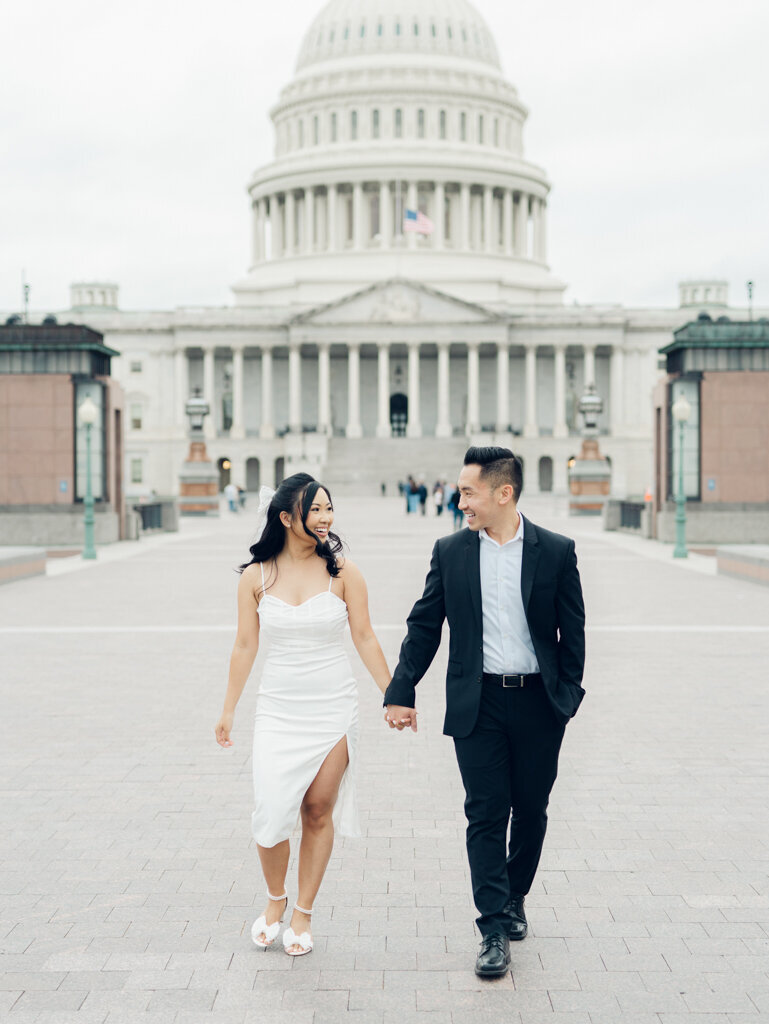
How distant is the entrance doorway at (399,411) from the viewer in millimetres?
110175

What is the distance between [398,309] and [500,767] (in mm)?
99304

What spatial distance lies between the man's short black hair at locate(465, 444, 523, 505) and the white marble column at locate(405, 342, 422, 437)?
318 feet

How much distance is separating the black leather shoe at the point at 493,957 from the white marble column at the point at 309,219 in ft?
382

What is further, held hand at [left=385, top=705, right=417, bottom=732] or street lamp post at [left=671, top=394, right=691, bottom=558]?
street lamp post at [left=671, top=394, right=691, bottom=558]

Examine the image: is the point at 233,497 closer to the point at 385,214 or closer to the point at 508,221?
the point at 385,214

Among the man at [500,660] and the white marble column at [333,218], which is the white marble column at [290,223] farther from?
the man at [500,660]

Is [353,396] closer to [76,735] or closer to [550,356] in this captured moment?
[550,356]

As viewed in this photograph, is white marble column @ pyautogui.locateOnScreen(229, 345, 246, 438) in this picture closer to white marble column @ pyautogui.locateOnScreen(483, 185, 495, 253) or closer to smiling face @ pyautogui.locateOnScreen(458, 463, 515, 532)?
white marble column @ pyautogui.locateOnScreen(483, 185, 495, 253)

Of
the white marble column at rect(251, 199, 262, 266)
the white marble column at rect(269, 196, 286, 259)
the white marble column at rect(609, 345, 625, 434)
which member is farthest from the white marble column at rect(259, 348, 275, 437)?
the white marble column at rect(609, 345, 625, 434)

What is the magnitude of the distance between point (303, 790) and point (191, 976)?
2.76ft

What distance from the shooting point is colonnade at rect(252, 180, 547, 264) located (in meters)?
118

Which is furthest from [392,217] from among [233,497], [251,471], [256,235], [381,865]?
[381,865]

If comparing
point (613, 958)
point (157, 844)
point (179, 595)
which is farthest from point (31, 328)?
point (613, 958)

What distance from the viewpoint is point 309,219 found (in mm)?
119875
